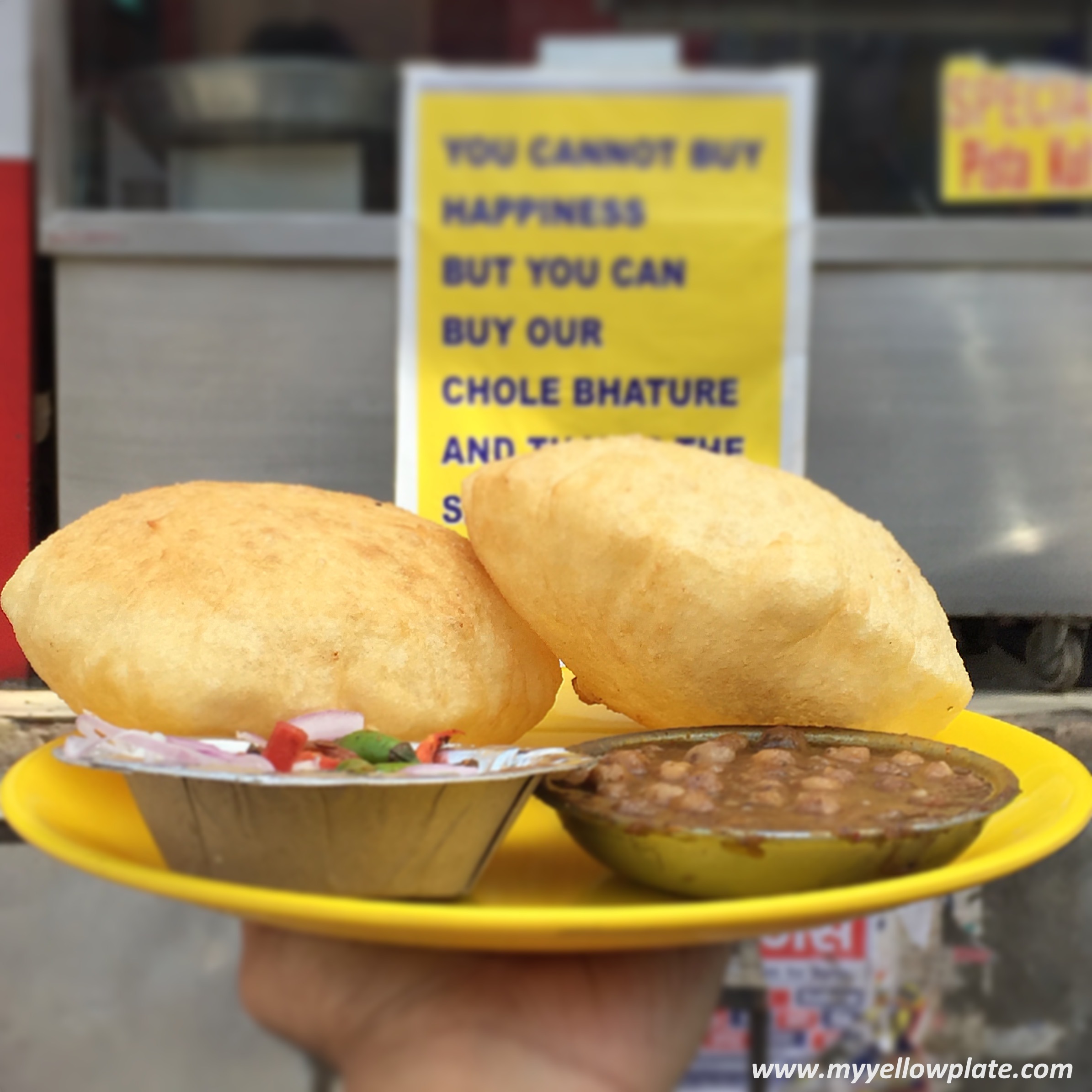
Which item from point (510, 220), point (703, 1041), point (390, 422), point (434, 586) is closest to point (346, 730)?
point (434, 586)

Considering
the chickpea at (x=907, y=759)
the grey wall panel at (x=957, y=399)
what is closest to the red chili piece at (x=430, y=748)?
the chickpea at (x=907, y=759)

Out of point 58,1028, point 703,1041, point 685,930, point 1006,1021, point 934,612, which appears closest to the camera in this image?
point 685,930

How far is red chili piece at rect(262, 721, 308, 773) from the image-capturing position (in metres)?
1.17

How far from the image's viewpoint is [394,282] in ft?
10.3

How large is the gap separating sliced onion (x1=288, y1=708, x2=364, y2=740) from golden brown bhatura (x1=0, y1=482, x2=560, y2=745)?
6 cm

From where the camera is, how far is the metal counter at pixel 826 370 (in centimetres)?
310

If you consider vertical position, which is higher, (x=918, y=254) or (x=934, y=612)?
(x=918, y=254)

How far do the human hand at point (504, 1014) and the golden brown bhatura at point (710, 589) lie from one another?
1.30 feet

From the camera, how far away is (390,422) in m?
3.17

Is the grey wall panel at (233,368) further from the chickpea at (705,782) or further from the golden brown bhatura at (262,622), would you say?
the chickpea at (705,782)

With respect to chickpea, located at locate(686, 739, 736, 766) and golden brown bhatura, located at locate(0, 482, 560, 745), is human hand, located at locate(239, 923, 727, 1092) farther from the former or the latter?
golden brown bhatura, located at locate(0, 482, 560, 745)

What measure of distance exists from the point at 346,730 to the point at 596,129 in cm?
231

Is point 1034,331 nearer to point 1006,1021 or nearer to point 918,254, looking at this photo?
point 918,254

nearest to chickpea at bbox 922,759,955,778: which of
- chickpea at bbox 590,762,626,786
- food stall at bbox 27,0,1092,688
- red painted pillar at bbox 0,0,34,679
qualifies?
chickpea at bbox 590,762,626,786
